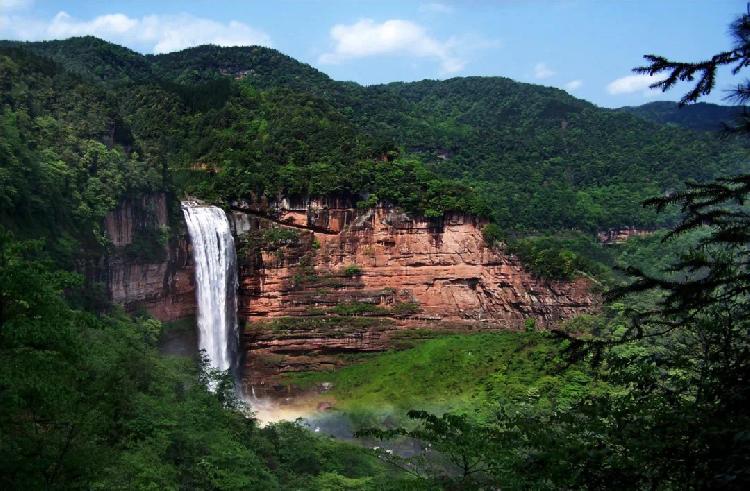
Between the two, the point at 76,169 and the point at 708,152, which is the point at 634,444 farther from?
the point at 708,152

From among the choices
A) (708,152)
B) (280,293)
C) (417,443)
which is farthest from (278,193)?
(708,152)

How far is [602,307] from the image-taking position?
44.7m

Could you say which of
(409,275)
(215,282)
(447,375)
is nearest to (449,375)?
(447,375)

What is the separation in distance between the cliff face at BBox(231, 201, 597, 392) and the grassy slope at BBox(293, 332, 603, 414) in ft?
5.35

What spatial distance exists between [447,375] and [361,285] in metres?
8.26

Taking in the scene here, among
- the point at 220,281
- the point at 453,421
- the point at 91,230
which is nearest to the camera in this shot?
the point at 453,421

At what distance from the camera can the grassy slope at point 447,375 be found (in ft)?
122

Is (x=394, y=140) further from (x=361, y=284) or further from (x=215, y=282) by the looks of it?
(x=215, y=282)

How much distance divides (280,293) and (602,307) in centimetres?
2008

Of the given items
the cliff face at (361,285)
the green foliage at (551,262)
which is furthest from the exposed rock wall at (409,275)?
the green foliage at (551,262)

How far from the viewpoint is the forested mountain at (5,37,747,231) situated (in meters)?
47.4

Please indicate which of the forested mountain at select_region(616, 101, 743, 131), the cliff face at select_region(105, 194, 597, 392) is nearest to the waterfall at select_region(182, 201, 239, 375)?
the cliff face at select_region(105, 194, 597, 392)

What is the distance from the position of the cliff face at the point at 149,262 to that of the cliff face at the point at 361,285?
484cm

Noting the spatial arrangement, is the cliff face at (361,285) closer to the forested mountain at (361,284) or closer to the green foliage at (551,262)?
Answer: the forested mountain at (361,284)
